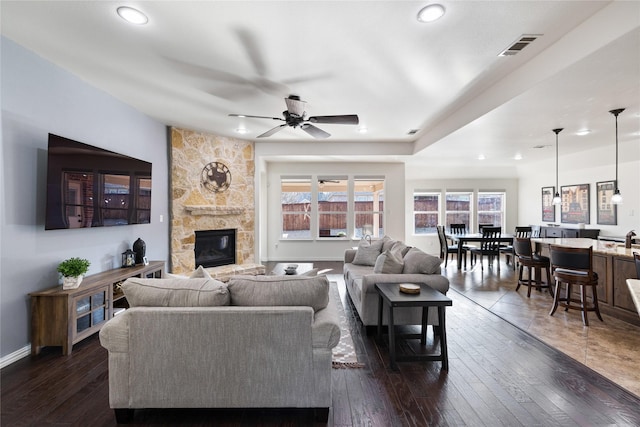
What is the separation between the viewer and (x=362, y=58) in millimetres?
2939

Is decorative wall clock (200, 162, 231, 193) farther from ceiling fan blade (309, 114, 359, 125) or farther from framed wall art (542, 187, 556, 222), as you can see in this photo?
framed wall art (542, 187, 556, 222)

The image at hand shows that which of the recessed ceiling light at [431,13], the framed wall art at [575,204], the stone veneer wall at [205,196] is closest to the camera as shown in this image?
the recessed ceiling light at [431,13]

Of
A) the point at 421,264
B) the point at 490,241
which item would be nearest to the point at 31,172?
the point at 421,264

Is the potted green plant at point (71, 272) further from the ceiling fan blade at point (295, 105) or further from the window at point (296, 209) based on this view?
the window at point (296, 209)

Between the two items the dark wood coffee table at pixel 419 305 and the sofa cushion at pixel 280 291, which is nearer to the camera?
the sofa cushion at pixel 280 291

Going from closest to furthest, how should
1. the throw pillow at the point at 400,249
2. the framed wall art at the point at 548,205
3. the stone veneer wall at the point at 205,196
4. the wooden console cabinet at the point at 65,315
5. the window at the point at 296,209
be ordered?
the wooden console cabinet at the point at 65,315 → the throw pillow at the point at 400,249 → the stone veneer wall at the point at 205,196 → the framed wall art at the point at 548,205 → the window at the point at 296,209

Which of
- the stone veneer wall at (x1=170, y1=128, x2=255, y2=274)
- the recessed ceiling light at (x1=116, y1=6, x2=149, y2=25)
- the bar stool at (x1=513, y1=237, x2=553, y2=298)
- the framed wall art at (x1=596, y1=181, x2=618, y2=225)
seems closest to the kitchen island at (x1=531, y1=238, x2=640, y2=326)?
the bar stool at (x1=513, y1=237, x2=553, y2=298)

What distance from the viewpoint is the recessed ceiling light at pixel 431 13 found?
7.11 ft

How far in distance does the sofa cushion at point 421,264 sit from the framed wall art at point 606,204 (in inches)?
228

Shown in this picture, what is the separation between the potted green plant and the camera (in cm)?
289

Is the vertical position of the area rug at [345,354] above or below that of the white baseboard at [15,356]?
below

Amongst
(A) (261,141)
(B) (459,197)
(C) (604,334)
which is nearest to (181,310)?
(C) (604,334)

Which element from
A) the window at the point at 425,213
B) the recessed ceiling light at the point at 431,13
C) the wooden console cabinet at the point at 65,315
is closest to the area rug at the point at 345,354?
the recessed ceiling light at the point at 431,13

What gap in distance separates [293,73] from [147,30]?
1391 millimetres
